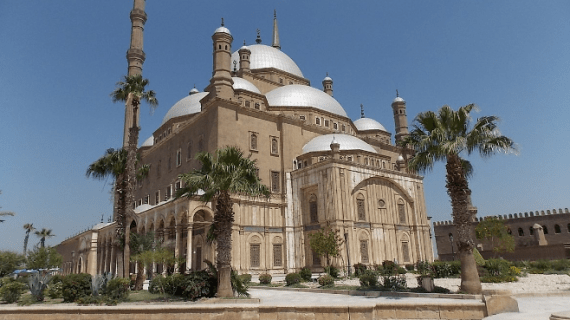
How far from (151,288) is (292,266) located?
1373cm

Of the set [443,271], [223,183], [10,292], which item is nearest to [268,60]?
[443,271]

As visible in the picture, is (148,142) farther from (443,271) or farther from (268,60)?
(443,271)

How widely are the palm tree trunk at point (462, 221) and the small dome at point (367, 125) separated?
32.1 metres

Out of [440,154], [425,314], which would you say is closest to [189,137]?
[440,154]

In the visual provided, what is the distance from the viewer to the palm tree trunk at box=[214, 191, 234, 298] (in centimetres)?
1401

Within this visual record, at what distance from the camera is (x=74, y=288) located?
14289 mm

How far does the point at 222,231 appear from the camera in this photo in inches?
587

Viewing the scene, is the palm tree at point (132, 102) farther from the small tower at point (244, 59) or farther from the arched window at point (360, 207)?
the small tower at point (244, 59)

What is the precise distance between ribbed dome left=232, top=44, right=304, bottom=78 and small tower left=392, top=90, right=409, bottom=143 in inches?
441

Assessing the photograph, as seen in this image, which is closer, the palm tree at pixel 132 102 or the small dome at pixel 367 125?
the palm tree at pixel 132 102

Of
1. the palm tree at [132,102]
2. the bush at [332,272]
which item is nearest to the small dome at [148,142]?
the palm tree at [132,102]

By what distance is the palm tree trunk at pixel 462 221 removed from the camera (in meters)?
13.1

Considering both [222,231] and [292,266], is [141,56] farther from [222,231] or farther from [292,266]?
[222,231]

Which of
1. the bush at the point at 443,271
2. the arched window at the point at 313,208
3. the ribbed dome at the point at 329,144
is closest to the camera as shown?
the bush at the point at 443,271
